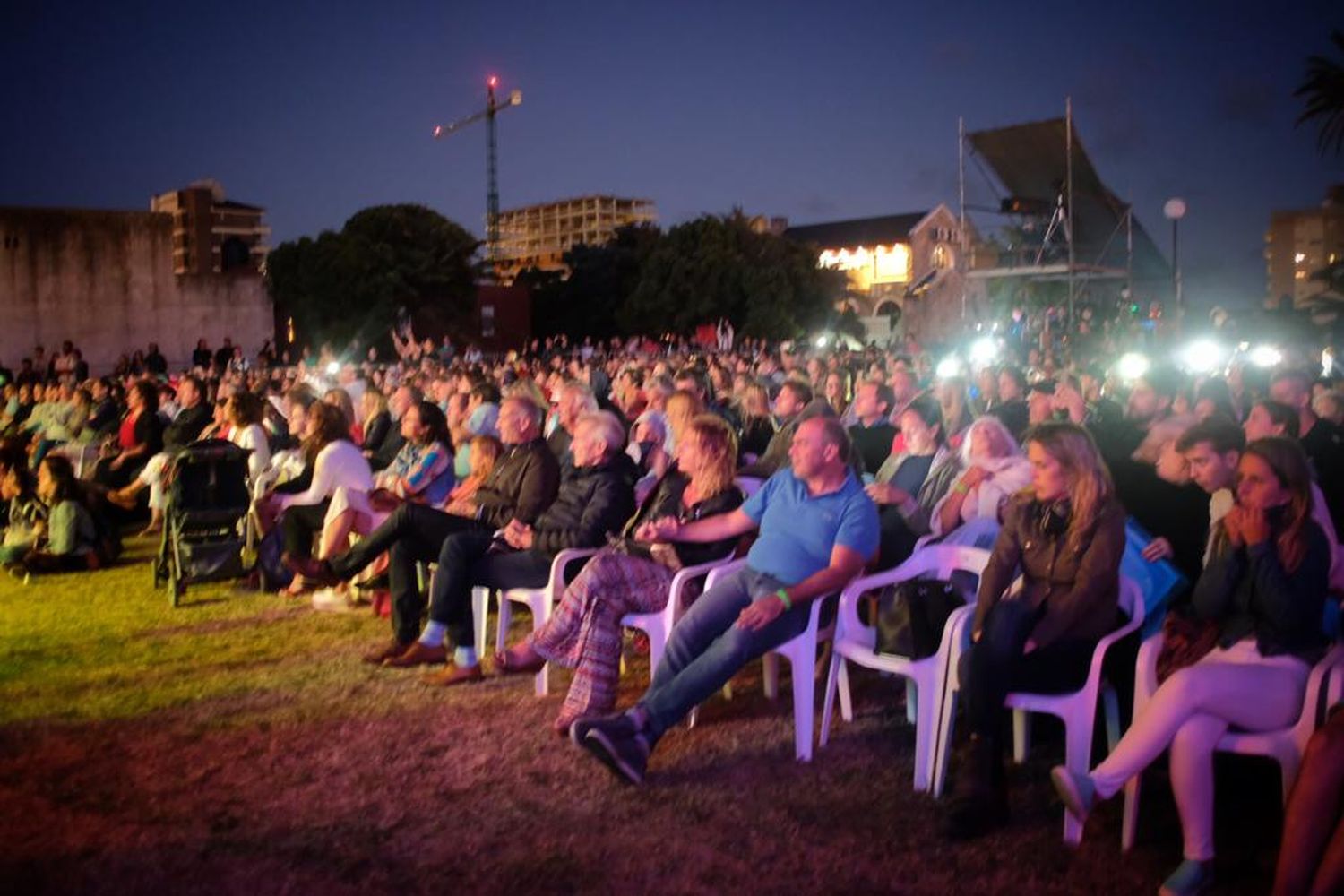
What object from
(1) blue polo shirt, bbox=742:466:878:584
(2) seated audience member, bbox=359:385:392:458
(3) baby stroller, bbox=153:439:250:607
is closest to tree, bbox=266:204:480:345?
(2) seated audience member, bbox=359:385:392:458

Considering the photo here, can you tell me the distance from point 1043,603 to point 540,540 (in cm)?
233

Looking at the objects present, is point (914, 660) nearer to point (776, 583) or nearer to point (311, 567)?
point (776, 583)

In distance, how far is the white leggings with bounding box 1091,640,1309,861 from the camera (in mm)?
3184

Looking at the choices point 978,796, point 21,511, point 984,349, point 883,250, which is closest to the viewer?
point 978,796

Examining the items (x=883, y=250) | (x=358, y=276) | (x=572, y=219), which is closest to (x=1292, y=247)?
(x=883, y=250)

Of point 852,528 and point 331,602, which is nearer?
point 852,528

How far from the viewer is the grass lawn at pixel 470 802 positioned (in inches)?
133

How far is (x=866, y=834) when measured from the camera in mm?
3604

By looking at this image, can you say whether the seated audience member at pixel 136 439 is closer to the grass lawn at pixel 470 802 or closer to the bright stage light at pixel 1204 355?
the grass lawn at pixel 470 802

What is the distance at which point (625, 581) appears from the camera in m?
4.71

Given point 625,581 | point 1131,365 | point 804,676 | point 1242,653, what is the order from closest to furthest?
point 1242,653, point 804,676, point 625,581, point 1131,365

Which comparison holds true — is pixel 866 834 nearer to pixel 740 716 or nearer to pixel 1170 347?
pixel 740 716

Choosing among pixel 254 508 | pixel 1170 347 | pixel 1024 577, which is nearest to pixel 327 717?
pixel 1024 577

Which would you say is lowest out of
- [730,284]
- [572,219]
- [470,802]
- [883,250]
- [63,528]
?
[470,802]
